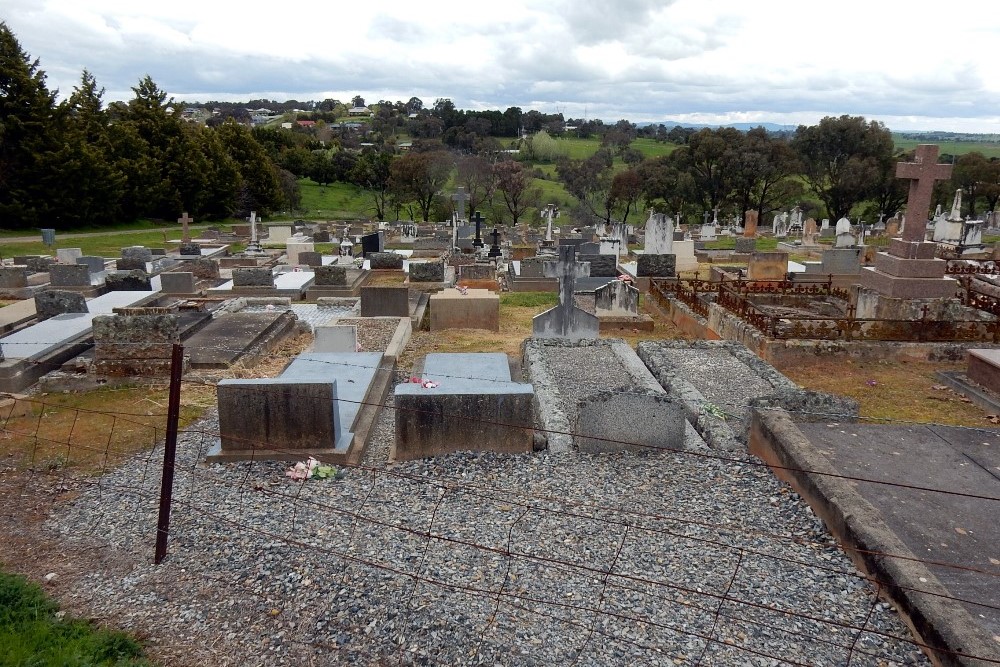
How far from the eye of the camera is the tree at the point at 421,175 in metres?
42.0

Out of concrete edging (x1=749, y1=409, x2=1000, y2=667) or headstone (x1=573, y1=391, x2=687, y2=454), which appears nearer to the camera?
concrete edging (x1=749, y1=409, x2=1000, y2=667)

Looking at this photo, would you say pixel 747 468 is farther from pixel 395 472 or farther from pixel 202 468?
pixel 202 468

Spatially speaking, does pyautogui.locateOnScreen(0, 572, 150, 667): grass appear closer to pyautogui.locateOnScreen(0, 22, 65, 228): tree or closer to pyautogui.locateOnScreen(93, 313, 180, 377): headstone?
pyautogui.locateOnScreen(93, 313, 180, 377): headstone

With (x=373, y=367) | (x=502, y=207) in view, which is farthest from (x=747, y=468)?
(x=502, y=207)

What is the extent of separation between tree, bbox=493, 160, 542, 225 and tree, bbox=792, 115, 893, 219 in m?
16.9

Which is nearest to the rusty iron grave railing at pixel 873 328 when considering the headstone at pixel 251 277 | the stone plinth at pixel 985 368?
the stone plinth at pixel 985 368

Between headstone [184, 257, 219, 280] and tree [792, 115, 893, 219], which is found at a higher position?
tree [792, 115, 893, 219]

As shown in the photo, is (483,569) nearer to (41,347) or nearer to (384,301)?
(384,301)

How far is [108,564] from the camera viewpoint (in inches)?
197

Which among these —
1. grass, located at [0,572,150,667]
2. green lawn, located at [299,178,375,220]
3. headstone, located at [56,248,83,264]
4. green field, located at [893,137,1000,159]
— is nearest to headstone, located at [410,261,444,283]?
headstone, located at [56,248,83,264]

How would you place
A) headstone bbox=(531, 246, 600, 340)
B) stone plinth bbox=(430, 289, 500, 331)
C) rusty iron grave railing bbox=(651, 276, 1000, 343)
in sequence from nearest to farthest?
rusty iron grave railing bbox=(651, 276, 1000, 343), headstone bbox=(531, 246, 600, 340), stone plinth bbox=(430, 289, 500, 331)

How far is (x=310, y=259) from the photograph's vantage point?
2067cm

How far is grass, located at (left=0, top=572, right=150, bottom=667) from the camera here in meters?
3.92

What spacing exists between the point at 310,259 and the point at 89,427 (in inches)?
521
